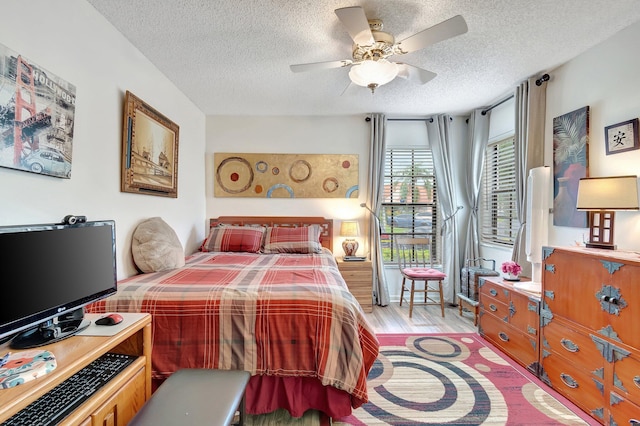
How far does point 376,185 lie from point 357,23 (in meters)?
2.45

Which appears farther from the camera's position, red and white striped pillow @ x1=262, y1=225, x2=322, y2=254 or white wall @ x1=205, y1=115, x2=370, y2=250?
white wall @ x1=205, y1=115, x2=370, y2=250

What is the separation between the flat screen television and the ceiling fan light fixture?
1924 mm

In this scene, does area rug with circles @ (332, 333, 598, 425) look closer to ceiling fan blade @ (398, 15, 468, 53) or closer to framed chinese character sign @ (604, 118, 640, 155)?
framed chinese character sign @ (604, 118, 640, 155)

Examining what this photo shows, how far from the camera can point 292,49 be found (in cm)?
237

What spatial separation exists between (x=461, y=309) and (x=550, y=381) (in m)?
1.54

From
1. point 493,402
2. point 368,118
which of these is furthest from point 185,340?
point 368,118

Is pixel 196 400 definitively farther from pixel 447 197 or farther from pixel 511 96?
pixel 511 96

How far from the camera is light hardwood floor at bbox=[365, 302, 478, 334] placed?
10.2 ft

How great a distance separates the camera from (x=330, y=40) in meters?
2.22

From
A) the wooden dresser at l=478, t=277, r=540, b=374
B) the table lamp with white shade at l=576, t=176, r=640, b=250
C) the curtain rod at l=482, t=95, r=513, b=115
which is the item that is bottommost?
the wooden dresser at l=478, t=277, r=540, b=374

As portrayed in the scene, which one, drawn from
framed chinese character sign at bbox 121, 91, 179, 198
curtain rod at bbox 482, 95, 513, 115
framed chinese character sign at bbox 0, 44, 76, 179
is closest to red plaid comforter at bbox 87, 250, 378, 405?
framed chinese character sign at bbox 0, 44, 76, 179

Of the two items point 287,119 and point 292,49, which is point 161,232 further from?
point 287,119

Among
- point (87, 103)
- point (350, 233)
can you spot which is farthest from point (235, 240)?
point (87, 103)

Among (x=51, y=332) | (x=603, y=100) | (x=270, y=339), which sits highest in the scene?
(x=603, y=100)
